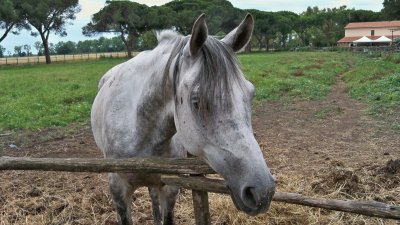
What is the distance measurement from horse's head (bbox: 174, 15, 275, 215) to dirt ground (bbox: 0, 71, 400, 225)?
2.62 m

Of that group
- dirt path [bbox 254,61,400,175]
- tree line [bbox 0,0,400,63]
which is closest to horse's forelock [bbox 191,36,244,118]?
dirt path [bbox 254,61,400,175]

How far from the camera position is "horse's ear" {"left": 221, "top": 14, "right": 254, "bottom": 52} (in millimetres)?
2570

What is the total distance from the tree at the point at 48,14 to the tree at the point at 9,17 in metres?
0.86

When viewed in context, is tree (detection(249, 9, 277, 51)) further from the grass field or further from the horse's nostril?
the horse's nostril

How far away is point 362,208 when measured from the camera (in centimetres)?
310

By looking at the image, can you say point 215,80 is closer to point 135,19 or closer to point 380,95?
point 380,95

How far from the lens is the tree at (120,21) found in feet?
179

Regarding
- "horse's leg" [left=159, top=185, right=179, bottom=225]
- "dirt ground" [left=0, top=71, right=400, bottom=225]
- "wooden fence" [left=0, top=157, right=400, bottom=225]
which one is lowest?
"dirt ground" [left=0, top=71, right=400, bottom=225]

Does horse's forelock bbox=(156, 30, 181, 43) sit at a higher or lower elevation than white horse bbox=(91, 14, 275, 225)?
higher

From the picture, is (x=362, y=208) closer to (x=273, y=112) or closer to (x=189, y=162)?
(x=189, y=162)

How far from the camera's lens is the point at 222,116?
230 centimetres

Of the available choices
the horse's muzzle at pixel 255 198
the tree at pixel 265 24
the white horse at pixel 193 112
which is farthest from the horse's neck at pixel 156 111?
the tree at pixel 265 24

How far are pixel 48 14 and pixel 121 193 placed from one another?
5025 centimetres

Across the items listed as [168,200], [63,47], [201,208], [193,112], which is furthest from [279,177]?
[63,47]
